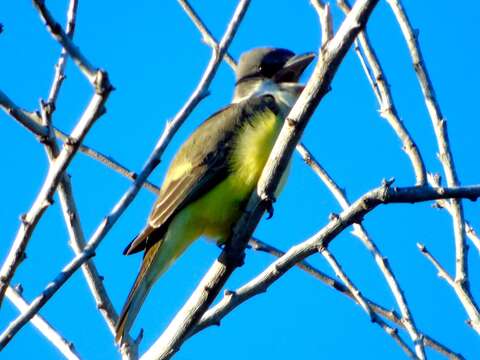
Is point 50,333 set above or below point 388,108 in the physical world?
below

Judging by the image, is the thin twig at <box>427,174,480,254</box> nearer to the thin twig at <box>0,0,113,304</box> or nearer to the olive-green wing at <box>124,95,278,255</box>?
the olive-green wing at <box>124,95,278,255</box>

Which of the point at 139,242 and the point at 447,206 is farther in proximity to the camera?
the point at 139,242

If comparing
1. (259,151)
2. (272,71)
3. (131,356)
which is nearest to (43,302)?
(131,356)

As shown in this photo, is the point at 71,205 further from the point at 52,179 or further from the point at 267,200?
the point at 52,179

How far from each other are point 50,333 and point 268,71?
340 centimetres

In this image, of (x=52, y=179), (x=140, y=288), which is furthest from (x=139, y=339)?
(x=52, y=179)

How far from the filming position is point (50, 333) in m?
4.89

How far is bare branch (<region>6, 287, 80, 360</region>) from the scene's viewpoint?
15.5 ft

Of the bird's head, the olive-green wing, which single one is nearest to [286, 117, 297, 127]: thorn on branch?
the olive-green wing

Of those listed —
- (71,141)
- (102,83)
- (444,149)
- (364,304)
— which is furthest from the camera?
(444,149)

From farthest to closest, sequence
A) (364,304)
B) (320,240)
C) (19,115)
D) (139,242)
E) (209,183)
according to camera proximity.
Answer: (209,183), (139,242), (364,304), (320,240), (19,115)

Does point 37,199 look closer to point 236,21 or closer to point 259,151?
point 236,21

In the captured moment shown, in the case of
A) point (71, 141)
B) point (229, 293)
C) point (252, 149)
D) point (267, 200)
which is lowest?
point (71, 141)

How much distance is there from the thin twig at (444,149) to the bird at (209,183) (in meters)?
1.31
